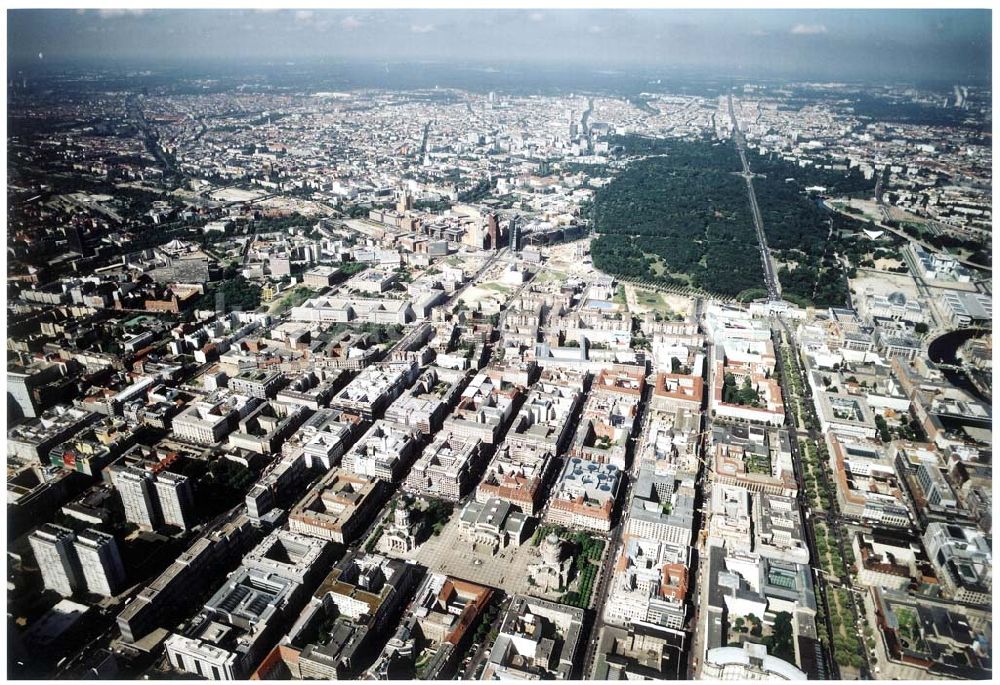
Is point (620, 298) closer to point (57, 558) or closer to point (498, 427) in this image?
→ point (498, 427)

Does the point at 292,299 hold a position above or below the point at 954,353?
below

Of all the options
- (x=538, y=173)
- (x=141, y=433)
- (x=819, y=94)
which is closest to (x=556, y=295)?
(x=141, y=433)

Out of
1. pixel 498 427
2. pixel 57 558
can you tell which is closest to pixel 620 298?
pixel 498 427

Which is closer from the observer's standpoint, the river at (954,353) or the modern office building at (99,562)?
the modern office building at (99,562)

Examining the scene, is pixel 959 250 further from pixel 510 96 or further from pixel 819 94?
pixel 510 96

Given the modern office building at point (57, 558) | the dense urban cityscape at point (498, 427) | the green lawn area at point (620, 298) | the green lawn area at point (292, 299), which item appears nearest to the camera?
the dense urban cityscape at point (498, 427)

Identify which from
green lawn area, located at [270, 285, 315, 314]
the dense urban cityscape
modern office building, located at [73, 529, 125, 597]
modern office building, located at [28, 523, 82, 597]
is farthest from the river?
green lawn area, located at [270, 285, 315, 314]

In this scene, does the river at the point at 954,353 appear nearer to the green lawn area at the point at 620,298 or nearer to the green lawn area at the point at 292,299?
the green lawn area at the point at 620,298

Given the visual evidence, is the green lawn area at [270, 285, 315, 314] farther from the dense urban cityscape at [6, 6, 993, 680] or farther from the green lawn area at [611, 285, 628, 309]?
the green lawn area at [611, 285, 628, 309]

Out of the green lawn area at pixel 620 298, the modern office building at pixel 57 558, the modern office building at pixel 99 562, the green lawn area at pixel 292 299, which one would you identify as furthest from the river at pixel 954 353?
the green lawn area at pixel 292 299
